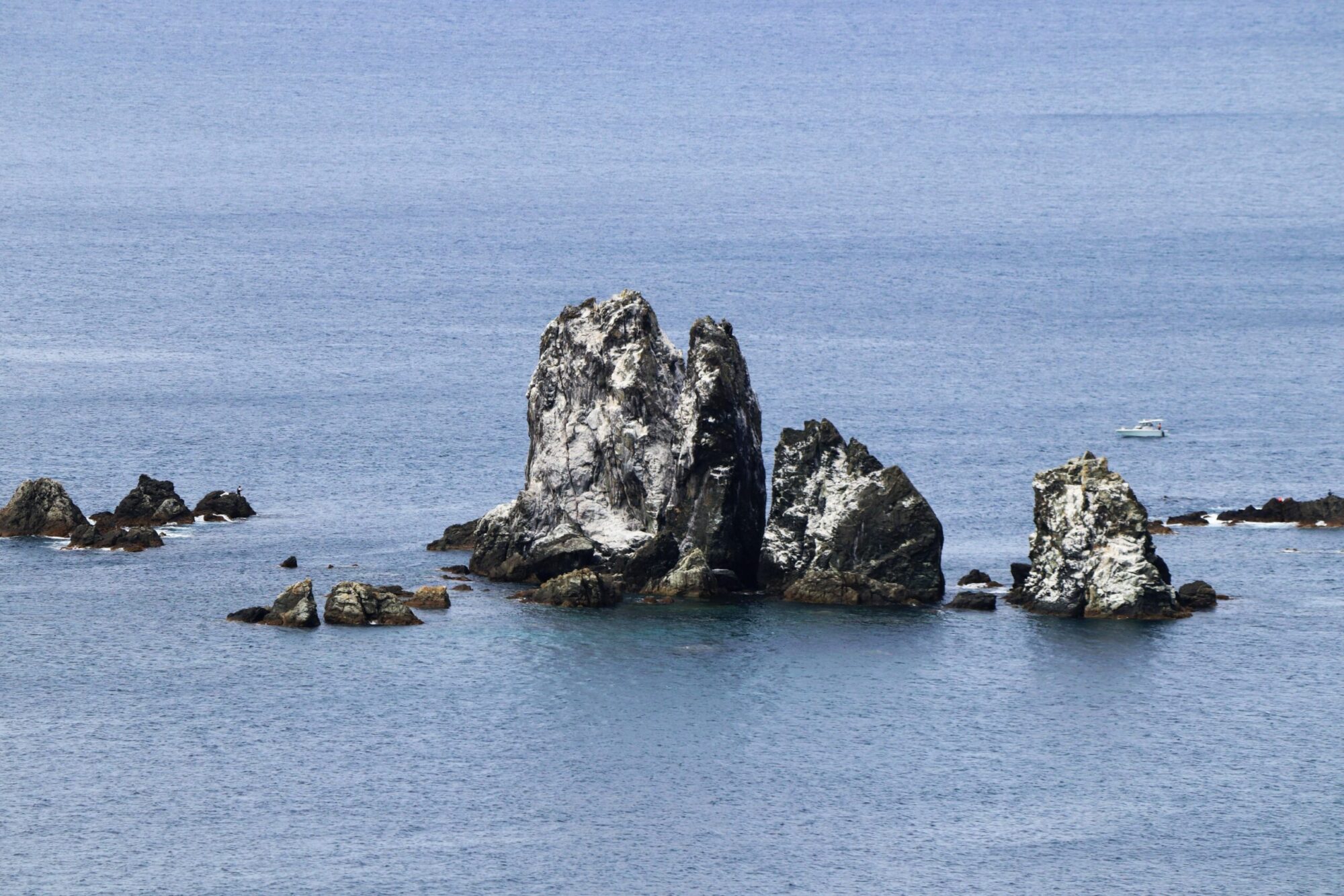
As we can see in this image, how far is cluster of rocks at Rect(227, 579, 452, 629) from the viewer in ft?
375

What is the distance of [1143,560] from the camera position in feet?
375

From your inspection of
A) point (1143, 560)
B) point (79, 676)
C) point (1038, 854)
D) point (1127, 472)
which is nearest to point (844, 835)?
point (1038, 854)

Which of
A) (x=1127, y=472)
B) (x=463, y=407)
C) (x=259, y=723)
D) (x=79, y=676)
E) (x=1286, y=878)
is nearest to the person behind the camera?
(x=1286, y=878)

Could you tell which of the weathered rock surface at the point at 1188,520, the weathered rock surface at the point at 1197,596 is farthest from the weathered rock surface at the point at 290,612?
the weathered rock surface at the point at 1188,520

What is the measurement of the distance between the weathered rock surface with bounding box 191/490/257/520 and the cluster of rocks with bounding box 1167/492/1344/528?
194ft

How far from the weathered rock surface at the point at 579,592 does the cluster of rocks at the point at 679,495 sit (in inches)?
3.1

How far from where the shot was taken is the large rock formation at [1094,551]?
113000 millimetres

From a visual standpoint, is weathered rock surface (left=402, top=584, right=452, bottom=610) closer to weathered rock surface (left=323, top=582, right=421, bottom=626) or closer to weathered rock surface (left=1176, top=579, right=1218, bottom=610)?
weathered rock surface (left=323, top=582, right=421, bottom=626)

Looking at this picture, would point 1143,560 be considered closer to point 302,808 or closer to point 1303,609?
point 1303,609

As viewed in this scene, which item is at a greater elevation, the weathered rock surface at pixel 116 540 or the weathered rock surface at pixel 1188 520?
the weathered rock surface at pixel 1188 520

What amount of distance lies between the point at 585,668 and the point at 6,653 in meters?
28.6

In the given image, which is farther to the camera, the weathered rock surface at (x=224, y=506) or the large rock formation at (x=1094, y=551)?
the weathered rock surface at (x=224, y=506)

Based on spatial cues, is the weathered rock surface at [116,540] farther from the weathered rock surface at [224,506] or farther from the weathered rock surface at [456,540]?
the weathered rock surface at [456,540]

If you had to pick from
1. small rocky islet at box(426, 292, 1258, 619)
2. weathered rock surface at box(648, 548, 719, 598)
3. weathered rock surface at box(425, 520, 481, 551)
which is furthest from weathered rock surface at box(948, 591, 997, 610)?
weathered rock surface at box(425, 520, 481, 551)
